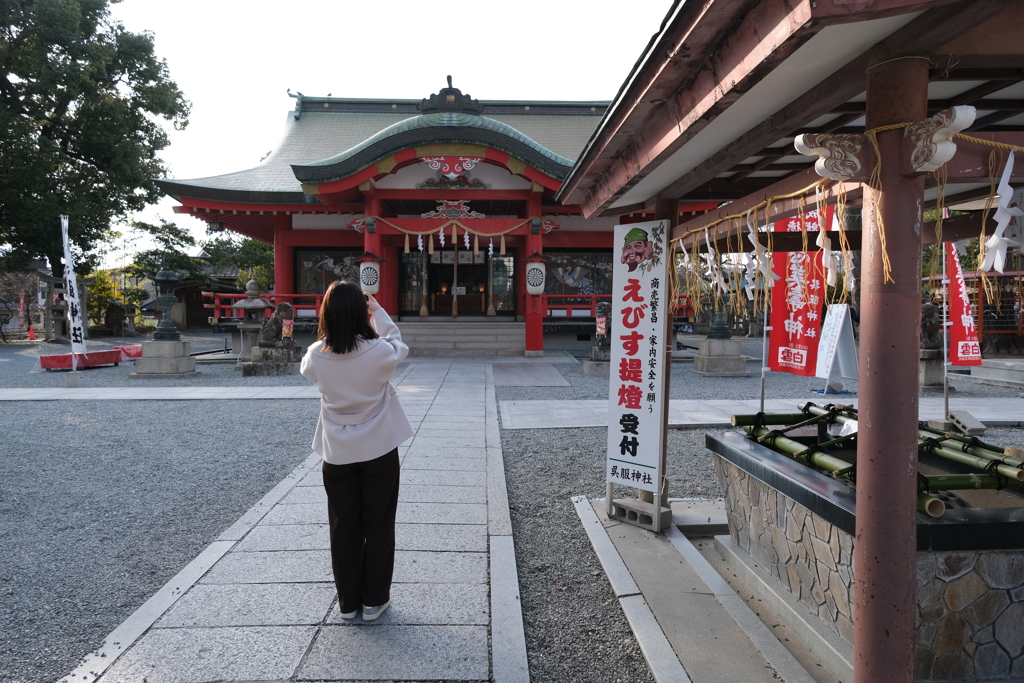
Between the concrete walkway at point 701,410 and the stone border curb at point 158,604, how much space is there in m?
3.62

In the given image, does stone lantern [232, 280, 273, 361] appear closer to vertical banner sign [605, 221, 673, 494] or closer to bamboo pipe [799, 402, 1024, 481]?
vertical banner sign [605, 221, 673, 494]

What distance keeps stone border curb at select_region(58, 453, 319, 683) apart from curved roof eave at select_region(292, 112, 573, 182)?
406 inches

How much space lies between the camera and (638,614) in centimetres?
284

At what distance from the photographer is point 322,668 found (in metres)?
2.36

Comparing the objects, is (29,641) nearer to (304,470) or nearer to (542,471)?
(304,470)

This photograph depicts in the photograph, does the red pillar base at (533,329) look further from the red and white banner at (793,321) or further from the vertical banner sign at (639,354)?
the vertical banner sign at (639,354)

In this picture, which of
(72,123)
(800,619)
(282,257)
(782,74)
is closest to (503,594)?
(800,619)

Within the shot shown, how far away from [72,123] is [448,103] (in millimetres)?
16490

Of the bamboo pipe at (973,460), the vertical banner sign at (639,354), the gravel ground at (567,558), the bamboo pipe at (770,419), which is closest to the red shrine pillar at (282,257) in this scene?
the gravel ground at (567,558)

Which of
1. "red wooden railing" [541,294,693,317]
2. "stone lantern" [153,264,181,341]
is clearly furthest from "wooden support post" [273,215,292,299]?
"red wooden railing" [541,294,693,317]

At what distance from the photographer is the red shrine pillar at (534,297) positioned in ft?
47.1

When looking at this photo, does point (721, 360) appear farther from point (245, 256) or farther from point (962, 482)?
point (245, 256)

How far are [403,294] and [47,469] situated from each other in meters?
13.0

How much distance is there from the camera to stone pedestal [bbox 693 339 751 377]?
1230cm
